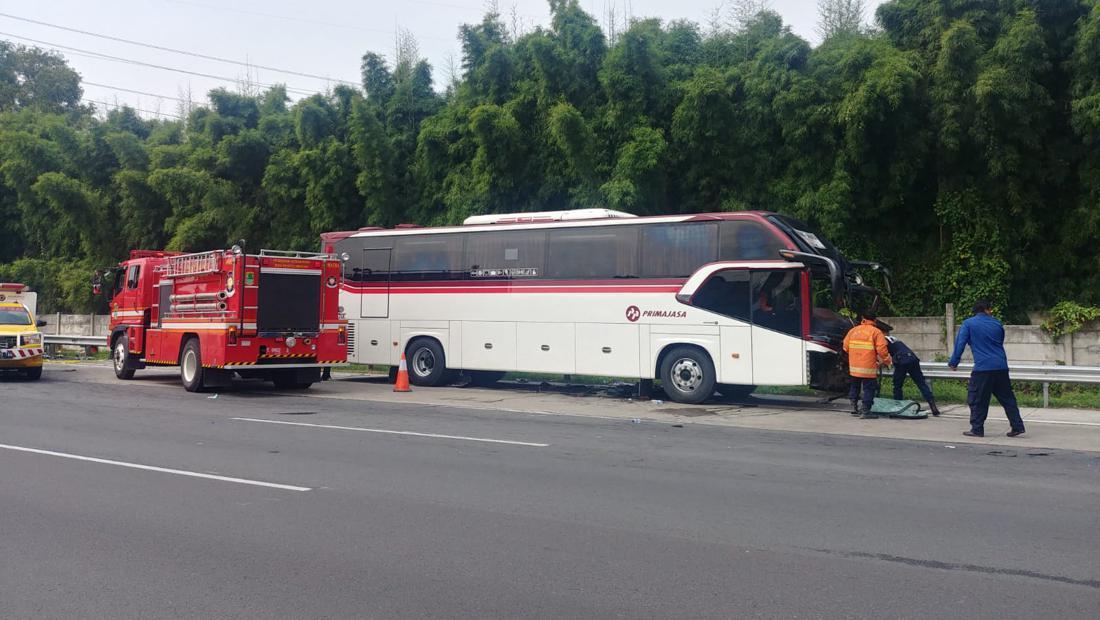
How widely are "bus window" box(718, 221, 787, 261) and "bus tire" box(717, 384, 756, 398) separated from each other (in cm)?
291

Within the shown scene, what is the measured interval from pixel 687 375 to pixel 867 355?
3.67m

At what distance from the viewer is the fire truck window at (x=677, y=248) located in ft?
55.9

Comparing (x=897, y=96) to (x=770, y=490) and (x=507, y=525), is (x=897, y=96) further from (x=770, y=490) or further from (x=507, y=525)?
(x=507, y=525)

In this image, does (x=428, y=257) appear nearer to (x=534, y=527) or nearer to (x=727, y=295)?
(x=727, y=295)

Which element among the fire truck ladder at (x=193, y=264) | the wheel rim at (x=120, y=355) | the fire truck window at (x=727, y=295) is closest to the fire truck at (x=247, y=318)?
the fire truck ladder at (x=193, y=264)

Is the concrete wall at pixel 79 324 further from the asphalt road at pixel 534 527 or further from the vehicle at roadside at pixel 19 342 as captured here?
the asphalt road at pixel 534 527

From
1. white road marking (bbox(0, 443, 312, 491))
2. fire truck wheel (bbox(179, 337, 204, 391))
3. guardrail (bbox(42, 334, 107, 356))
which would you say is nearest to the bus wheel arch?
fire truck wheel (bbox(179, 337, 204, 391))

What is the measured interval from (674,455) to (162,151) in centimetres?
2862

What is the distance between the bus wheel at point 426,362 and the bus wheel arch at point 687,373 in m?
5.40

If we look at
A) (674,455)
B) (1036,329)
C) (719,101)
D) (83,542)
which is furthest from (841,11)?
(83,542)

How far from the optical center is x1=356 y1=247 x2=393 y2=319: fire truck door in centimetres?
2139

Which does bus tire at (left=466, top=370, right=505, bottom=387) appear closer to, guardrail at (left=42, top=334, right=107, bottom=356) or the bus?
the bus

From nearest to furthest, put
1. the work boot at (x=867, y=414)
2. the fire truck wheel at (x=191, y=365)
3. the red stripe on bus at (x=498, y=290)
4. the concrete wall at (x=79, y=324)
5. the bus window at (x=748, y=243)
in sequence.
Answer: the work boot at (x=867, y=414)
the bus window at (x=748, y=243)
the red stripe on bus at (x=498, y=290)
the fire truck wheel at (x=191, y=365)
the concrete wall at (x=79, y=324)

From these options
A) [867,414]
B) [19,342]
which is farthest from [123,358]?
[867,414]
